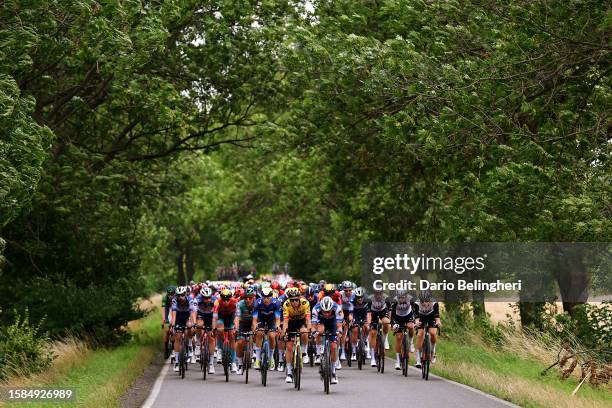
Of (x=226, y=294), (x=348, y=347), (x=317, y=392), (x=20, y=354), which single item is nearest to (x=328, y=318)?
A: (x=317, y=392)

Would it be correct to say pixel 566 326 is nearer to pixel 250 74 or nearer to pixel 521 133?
pixel 521 133

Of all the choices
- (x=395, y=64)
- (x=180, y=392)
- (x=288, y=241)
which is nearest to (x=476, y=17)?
(x=395, y=64)

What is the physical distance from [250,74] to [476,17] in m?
8.00

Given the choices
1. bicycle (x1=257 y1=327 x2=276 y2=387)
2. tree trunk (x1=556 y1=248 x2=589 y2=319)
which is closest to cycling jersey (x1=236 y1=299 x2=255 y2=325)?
bicycle (x1=257 y1=327 x2=276 y2=387)

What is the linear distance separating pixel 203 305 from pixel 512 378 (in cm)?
678

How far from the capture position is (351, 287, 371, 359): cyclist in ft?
73.5

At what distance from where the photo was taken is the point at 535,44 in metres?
17.4

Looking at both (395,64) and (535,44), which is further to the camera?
(395,64)

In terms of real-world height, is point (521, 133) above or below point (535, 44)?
below

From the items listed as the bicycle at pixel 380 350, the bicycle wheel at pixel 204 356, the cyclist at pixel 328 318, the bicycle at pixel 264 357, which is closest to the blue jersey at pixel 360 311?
the bicycle at pixel 380 350

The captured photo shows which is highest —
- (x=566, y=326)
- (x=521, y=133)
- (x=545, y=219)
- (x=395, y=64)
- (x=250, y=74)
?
(x=250, y=74)

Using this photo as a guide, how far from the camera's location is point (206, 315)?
21.2 m

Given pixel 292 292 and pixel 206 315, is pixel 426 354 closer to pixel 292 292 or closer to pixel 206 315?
pixel 292 292

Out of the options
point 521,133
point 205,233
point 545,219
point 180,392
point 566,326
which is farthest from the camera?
point 205,233
